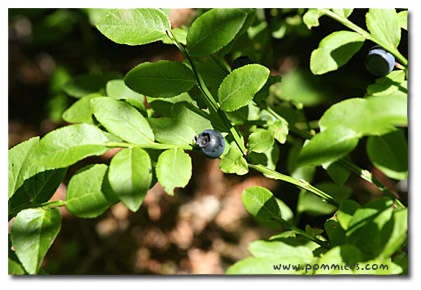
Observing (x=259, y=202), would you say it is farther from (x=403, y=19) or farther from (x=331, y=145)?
(x=403, y=19)

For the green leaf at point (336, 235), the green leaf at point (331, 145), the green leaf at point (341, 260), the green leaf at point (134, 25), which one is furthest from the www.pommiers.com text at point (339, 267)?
the green leaf at point (134, 25)

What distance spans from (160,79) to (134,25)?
Result: 0.14m

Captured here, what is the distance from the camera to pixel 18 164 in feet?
3.67

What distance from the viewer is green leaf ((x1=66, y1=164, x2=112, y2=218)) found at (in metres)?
1.00

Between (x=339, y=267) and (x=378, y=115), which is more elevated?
(x=378, y=115)

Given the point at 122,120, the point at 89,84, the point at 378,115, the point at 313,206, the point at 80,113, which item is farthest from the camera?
the point at 89,84

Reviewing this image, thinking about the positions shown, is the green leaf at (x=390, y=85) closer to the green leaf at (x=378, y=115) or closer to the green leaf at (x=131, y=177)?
the green leaf at (x=378, y=115)

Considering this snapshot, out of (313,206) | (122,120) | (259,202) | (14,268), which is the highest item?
(122,120)

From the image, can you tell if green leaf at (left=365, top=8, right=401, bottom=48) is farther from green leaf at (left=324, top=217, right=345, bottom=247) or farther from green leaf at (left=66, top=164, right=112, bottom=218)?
green leaf at (left=66, top=164, right=112, bottom=218)

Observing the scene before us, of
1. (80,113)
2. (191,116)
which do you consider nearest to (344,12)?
(191,116)

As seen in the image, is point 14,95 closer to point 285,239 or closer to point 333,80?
point 333,80

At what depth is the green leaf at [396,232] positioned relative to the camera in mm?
829

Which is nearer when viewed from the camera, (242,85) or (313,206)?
(242,85)

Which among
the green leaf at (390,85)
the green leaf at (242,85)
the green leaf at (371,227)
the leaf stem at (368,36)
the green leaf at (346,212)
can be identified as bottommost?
the green leaf at (346,212)
